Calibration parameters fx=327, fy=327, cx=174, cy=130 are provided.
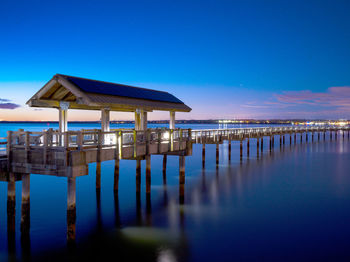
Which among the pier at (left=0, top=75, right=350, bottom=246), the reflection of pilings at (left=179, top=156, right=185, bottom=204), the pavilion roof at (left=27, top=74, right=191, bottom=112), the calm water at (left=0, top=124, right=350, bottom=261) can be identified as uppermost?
the pavilion roof at (left=27, top=74, right=191, bottom=112)

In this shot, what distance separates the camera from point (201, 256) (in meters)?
16.2

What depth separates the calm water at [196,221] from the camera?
53.3 ft

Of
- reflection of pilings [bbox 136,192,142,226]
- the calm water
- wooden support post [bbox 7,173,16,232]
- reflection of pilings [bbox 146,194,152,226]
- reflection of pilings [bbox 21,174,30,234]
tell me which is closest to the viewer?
the calm water

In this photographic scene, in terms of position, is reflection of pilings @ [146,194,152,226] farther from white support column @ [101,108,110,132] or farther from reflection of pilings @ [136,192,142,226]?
white support column @ [101,108,110,132]

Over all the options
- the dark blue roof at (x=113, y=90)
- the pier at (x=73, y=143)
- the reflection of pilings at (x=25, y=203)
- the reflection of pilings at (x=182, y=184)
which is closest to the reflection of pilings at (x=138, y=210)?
the pier at (x=73, y=143)

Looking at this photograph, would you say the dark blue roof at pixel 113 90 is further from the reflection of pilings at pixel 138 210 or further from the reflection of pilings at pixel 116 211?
the reflection of pilings at pixel 116 211

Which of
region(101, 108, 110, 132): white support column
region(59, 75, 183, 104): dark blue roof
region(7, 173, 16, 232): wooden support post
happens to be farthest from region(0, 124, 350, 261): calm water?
region(59, 75, 183, 104): dark blue roof

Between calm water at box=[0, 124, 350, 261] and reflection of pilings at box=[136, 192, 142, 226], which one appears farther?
reflection of pilings at box=[136, 192, 142, 226]

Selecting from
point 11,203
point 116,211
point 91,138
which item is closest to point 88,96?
point 91,138

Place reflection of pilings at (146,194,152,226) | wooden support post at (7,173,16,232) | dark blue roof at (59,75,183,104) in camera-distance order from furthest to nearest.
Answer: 1. reflection of pilings at (146,194,152,226)
2. dark blue roof at (59,75,183,104)
3. wooden support post at (7,173,16,232)

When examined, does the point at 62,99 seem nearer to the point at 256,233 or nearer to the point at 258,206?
the point at 256,233

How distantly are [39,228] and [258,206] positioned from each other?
1530 cm

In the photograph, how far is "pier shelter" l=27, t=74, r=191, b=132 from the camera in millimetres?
17141

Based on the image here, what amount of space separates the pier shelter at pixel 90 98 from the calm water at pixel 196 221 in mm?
6095
